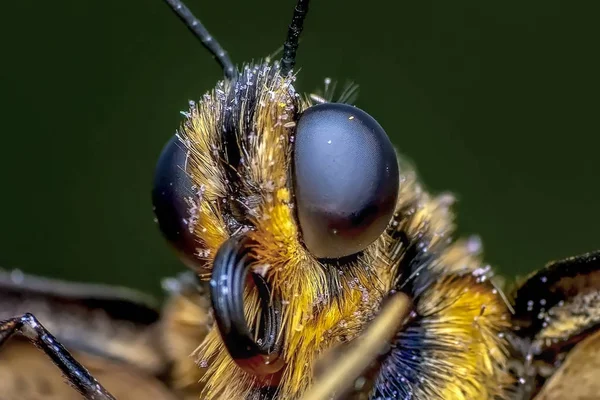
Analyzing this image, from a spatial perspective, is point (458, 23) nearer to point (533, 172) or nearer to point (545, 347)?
point (533, 172)

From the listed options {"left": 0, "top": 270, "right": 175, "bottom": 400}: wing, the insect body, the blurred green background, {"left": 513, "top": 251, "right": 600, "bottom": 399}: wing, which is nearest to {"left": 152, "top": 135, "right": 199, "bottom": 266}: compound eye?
the insect body

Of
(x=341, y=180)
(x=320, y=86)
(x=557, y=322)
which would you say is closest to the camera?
(x=341, y=180)

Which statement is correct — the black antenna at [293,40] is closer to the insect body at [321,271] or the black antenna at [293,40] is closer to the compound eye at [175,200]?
the insect body at [321,271]

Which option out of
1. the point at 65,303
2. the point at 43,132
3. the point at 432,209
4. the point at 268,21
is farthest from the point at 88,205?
the point at 432,209

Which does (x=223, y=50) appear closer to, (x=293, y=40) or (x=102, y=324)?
(x=293, y=40)

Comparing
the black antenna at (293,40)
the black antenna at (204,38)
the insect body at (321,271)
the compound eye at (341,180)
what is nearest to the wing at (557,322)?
the insect body at (321,271)

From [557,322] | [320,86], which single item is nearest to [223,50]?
[557,322]
